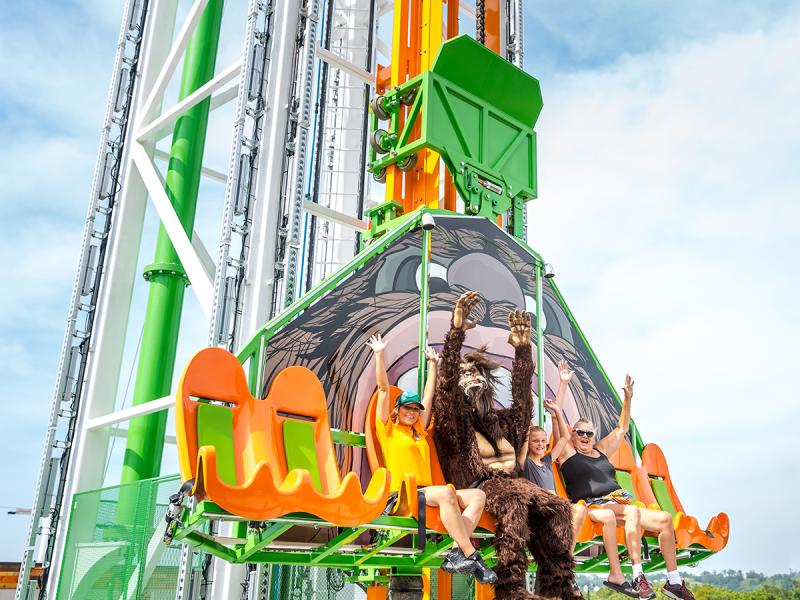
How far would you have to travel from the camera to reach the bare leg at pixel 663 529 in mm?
6055

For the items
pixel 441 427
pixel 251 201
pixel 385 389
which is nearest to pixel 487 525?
pixel 441 427

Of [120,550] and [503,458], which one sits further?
[120,550]

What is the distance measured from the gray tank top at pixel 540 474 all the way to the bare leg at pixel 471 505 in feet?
2.78

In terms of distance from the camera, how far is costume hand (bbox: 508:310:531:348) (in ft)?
19.2

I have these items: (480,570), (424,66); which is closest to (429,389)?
(480,570)

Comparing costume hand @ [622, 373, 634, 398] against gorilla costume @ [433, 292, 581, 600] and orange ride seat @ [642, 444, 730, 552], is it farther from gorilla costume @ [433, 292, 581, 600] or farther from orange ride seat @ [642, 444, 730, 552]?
gorilla costume @ [433, 292, 581, 600]

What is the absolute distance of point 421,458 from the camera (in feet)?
17.5

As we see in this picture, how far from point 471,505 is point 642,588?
4.95 feet

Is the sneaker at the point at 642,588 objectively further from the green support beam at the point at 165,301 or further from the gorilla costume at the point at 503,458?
the green support beam at the point at 165,301

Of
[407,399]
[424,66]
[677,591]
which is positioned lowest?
[677,591]

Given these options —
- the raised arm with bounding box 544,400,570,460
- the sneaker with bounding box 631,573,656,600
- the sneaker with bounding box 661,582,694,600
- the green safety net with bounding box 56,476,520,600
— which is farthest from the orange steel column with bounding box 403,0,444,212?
the sneaker with bounding box 661,582,694,600

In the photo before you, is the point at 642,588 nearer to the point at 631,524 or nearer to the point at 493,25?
the point at 631,524

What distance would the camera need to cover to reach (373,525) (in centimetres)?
453

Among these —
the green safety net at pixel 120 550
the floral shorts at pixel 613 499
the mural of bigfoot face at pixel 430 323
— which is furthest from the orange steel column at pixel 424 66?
the green safety net at pixel 120 550
